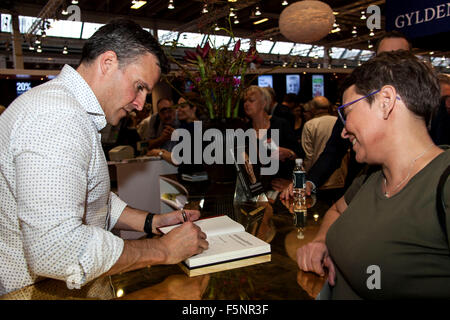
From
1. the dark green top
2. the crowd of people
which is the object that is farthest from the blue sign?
the dark green top

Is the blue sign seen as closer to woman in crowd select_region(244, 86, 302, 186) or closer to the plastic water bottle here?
woman in crowd select_region(244, 86, 302, 186)

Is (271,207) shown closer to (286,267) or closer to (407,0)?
(286,267)

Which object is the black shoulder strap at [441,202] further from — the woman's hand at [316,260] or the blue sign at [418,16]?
the blue sign at [418,16]

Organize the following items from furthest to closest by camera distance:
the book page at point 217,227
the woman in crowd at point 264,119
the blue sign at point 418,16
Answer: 1. the woman in crowd at point 264,119
2. the blue sign at point 418,16
3. the book page at point 217,227

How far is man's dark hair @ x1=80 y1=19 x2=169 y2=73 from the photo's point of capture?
1.28 meters

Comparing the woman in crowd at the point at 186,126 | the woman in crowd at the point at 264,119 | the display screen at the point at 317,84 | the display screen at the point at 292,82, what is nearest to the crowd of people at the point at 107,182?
the woman in crowd at the point at 186,126

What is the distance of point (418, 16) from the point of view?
3.50m

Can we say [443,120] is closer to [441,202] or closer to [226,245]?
[441,202]

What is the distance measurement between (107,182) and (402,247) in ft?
3.42

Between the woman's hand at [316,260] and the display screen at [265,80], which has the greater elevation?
the display screen at [265,80]

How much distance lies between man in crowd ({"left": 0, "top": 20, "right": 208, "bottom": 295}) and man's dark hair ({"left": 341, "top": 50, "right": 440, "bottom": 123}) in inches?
30.5

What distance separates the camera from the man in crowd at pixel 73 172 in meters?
0.98

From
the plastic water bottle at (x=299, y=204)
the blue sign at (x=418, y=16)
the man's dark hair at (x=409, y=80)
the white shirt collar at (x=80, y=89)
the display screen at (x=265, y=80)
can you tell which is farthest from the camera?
the display screen at (x=265, y=80)
